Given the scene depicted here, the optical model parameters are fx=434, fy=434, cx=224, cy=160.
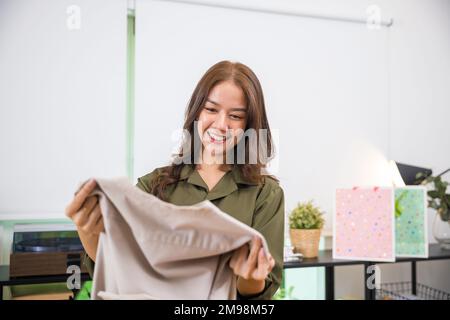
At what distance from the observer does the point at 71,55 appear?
149 centimetres

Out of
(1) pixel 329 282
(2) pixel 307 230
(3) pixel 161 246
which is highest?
(3) pixel 161 246

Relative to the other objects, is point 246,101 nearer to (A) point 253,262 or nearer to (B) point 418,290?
(A) point 253,262

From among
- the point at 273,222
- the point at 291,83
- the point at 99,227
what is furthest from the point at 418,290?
the point at 99,227

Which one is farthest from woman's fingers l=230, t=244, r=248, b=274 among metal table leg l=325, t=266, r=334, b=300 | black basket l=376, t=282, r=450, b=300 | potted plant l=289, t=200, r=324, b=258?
black basket l=376, t=282, r=450, b=300

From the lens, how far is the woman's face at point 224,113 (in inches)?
Result: 32.7

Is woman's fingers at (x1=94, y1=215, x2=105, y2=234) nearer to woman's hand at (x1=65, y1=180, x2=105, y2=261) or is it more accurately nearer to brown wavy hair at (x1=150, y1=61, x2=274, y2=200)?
woman's hand at (x1=65, y1=180, x2=105, y2=261)

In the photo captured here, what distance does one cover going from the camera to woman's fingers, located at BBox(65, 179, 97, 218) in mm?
535

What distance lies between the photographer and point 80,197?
54 cm

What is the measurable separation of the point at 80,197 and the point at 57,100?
1046 mm

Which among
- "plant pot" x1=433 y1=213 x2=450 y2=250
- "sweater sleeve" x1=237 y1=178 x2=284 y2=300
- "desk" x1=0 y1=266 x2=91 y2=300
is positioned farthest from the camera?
"plant pot" x1=433 y1=213 x2=450 y2=250

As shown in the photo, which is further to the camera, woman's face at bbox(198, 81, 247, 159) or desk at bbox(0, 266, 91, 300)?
desk at bbox(0, 266, 91, 300)

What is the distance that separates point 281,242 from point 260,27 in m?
1.07

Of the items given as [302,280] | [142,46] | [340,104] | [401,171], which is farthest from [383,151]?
[142,46]
